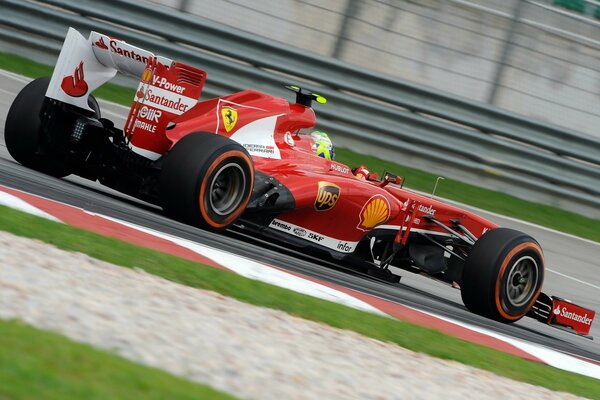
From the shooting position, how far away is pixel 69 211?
680 cm

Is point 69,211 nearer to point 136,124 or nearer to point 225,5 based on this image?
point 136,124

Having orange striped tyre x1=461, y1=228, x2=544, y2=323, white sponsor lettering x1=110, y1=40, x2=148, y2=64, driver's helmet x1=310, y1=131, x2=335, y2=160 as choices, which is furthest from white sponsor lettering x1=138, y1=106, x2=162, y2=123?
orange striped tyre x1=461, y1=228, x2=544, y2=323

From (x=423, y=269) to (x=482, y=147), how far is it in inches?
217

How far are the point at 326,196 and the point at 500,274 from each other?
148 cm

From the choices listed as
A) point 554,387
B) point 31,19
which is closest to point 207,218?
point 554,387

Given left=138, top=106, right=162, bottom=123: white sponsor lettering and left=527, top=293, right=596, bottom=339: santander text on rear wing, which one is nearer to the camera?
left=138, top=106, right=162, bottom=123: white sponsor lettering

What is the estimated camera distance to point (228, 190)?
7730mm

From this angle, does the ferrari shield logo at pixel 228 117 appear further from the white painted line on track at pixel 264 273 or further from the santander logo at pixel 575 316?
the santander logo at pixel 575 316

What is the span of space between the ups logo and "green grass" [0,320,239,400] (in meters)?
4.45

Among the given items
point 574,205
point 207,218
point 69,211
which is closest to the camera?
point 69,211

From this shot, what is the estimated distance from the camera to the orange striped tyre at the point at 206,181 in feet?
24.2

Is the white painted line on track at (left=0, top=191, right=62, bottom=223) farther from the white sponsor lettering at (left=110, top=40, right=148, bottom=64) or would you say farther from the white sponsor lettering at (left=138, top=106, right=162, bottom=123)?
the white sponsor lettering at (left=110, top=40, right=148, bottom=64)

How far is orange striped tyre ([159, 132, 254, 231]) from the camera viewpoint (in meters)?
7.39

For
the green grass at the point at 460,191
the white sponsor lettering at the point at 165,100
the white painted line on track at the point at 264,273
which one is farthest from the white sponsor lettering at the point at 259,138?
the green grass at the point at 460,191
